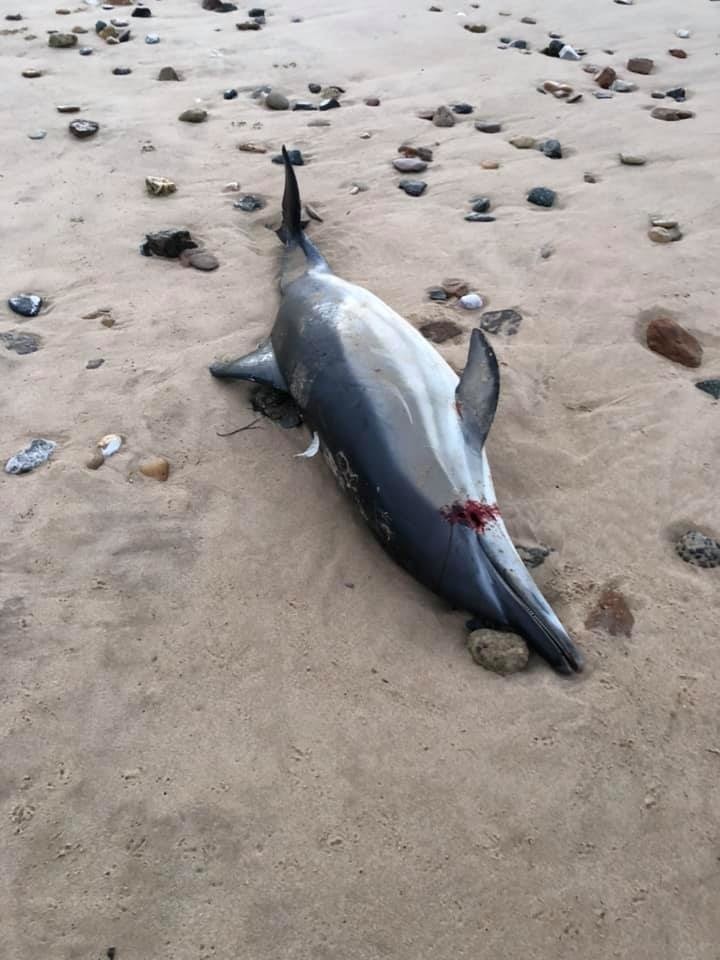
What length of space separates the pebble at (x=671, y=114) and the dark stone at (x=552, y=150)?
1.11 m

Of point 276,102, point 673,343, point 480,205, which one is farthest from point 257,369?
point 276,102

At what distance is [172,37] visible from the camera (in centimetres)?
820

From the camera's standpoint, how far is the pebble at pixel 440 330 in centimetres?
418

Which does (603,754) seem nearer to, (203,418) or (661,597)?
(661,597)

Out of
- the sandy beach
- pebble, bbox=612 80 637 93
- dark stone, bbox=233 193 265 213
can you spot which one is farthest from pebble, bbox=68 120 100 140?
pebble, bbox=612 80 637 93

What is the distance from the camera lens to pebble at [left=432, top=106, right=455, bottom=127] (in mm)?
6410

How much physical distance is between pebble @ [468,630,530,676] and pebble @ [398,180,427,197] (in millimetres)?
3799

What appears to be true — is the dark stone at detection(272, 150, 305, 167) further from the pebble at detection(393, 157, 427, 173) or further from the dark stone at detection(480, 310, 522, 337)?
the dark stone at detection(480, 310, 522, 337)

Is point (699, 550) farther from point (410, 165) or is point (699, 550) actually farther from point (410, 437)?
point (410, 165)

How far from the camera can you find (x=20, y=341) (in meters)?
4.14

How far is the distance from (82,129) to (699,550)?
570 centimetres

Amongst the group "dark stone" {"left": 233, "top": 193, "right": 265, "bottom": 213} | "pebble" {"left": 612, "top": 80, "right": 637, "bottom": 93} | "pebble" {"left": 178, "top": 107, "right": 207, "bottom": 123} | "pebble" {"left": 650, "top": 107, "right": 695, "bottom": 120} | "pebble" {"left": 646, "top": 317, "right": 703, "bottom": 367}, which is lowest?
"dark stone" {"left": 233, "top": 193, "right": 265, "bottom": 213}

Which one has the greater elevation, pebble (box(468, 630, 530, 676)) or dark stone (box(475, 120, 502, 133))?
dark stone (box(475, 120, 502, 133))

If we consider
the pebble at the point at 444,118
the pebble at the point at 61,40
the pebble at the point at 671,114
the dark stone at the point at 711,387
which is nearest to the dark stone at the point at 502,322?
the dark stone at the point at 711,387
